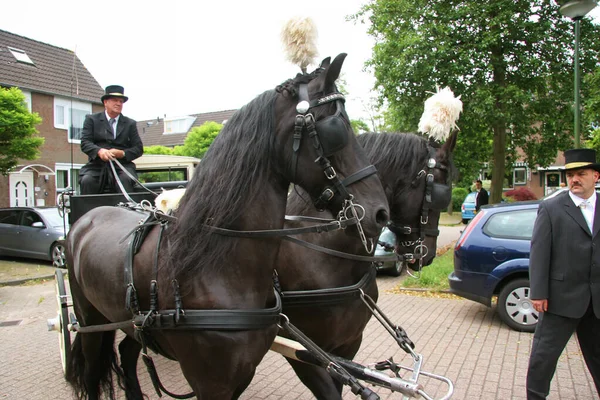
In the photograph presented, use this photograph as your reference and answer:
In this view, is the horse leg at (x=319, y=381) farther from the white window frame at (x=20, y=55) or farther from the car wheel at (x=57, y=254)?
the white window frame at (x=20, y=55)

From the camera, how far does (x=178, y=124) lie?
42406 millimetres

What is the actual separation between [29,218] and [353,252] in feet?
41.1

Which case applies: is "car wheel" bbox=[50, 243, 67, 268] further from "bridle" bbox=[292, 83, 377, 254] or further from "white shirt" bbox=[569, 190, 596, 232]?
"white shirt" bbox=[569, 190, 596, 232]

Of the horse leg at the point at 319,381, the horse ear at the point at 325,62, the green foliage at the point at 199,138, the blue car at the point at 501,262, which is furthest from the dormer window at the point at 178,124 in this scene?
the horse ear at the point at 325,62

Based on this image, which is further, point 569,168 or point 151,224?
point 569,168

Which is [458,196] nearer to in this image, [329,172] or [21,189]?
[21,189]

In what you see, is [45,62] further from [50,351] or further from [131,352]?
[131,352]

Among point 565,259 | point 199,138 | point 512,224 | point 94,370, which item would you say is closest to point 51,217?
point 94,370

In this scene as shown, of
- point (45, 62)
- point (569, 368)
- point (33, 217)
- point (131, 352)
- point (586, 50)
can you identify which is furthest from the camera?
point (45, 62)

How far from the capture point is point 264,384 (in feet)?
14.3

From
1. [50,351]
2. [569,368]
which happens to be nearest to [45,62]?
[50,351]

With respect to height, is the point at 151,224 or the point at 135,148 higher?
the point at 135,148

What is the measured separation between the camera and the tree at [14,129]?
11547mm

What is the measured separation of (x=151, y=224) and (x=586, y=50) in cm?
1263
